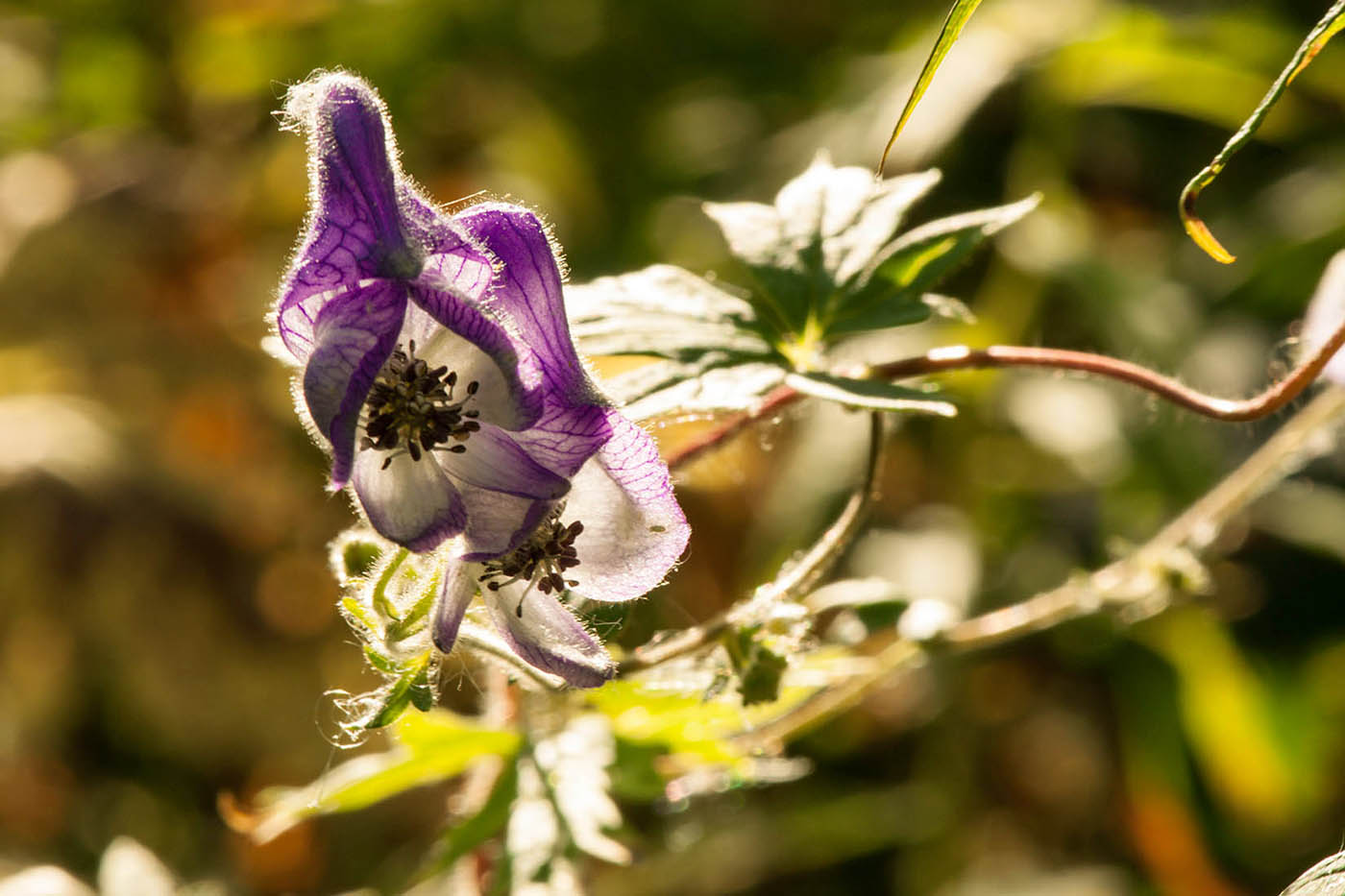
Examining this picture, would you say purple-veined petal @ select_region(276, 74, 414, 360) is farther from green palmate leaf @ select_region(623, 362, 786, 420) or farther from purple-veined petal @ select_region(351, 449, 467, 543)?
green palmate leaf @ select_region(623, 362, 786, 420)

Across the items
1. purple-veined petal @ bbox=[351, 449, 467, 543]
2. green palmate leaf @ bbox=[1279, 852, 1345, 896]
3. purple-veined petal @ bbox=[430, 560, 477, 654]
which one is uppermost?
purple-veined petal @ bbox=[351, 449, 467, 543]

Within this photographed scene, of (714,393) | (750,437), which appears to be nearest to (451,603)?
(714,393)

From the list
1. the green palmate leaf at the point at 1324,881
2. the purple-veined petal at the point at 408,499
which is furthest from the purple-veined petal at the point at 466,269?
the green palmate leaf at the point at 1324,881

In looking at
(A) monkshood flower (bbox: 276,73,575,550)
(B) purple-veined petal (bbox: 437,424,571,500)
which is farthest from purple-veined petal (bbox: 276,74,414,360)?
(B) purple-veined petal (bbox: 437,424,571,500)

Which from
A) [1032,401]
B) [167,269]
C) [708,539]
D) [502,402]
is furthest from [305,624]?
[502,402]

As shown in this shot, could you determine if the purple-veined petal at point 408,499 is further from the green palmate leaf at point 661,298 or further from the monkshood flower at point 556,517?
the green palmate leaf at point 661,298

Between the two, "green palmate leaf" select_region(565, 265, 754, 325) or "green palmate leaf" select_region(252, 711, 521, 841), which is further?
"green palmate leaf" select_region(252, 711, 521, 841)

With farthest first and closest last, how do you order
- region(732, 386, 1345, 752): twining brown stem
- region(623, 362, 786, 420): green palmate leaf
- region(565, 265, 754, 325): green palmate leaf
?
region(732, 386, 1345, 752): twining brown stem < region(565, 265, 754, 325): green palmate leaf < region(623, 362, 786, 420): green palmate leaf

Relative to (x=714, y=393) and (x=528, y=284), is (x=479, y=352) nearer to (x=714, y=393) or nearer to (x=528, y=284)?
(x=528, y=284)
